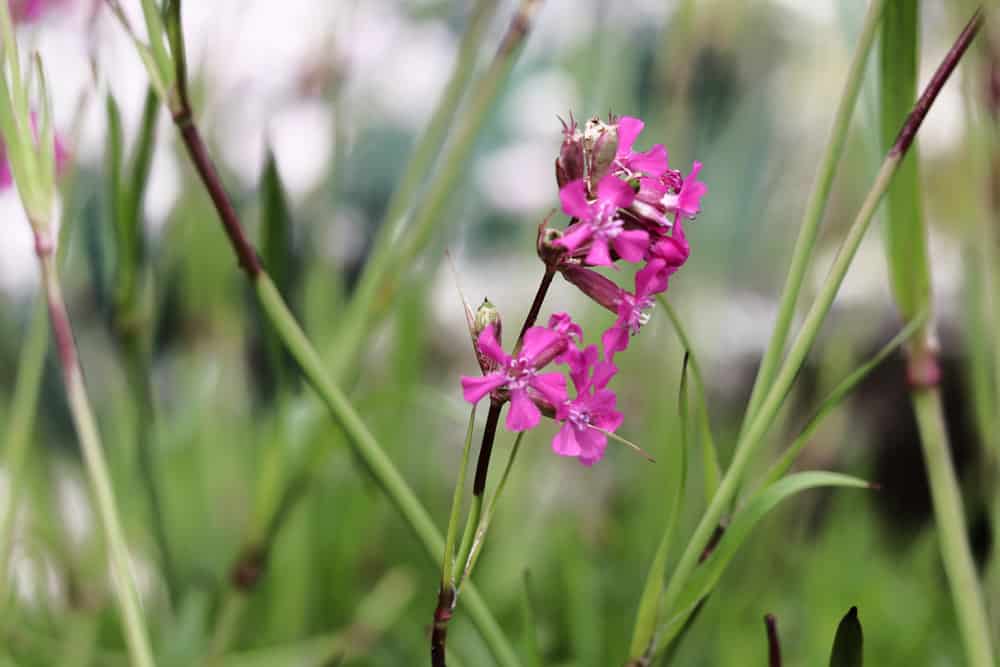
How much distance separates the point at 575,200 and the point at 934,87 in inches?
5.5

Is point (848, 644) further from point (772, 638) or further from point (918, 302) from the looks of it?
point (918, 302)

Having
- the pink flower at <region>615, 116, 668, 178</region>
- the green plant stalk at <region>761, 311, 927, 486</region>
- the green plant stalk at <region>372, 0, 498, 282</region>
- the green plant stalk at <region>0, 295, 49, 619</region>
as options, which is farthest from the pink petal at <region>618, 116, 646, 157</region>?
the green plant stalk at <region>0, 295, 49, 619</region>

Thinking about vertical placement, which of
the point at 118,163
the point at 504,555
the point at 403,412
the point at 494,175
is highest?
the point at 118,163

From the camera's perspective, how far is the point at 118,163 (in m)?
0.43

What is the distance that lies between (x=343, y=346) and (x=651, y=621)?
229 mm

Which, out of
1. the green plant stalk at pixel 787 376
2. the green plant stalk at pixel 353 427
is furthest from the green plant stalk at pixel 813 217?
the green plant stalk at pixel 353 427

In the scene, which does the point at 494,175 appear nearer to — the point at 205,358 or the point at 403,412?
the point at 205,358

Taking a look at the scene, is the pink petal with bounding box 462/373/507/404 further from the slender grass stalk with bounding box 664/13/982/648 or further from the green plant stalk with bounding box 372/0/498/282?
the green plant stalk with bounding box 372/0/498/282

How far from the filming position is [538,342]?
11.1 inches

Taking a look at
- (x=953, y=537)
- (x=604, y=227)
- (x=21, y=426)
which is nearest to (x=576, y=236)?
(x=604, y=227)

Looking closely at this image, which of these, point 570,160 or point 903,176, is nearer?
point 570,160

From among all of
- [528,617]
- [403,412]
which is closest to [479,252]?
[403,412]

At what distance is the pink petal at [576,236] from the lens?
277 mm

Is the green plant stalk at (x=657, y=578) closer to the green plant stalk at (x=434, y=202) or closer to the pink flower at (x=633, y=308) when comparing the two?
the pink flower at (x=633, y=308)
